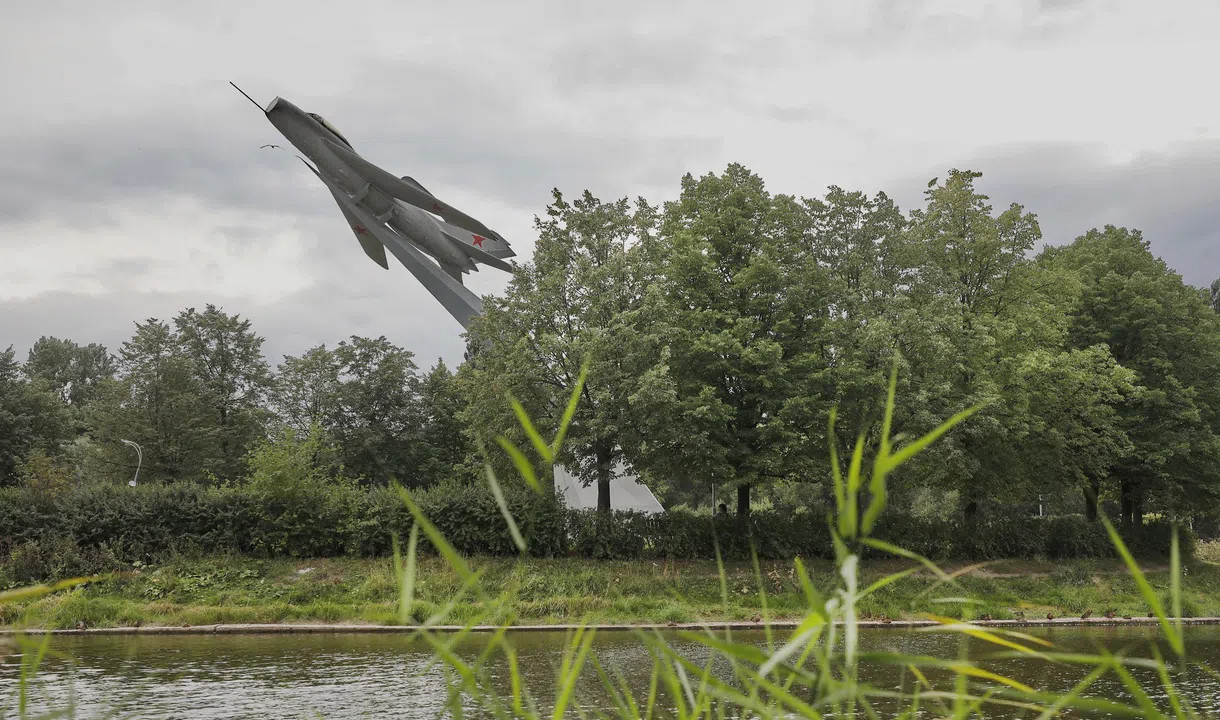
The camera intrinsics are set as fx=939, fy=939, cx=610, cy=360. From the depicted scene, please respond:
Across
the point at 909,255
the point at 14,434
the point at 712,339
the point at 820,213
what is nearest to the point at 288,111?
the point at 712,339

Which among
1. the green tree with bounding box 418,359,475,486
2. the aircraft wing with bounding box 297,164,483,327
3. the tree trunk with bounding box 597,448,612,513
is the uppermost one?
the aircraft wing with bounding box 297,164,483,327

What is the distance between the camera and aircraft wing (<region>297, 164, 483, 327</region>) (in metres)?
28.1

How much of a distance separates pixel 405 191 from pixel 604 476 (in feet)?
32.2

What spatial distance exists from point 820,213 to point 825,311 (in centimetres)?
308

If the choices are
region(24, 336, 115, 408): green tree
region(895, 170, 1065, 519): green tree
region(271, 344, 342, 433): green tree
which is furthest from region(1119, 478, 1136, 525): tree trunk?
region(24, 336, 115, 408): green tree

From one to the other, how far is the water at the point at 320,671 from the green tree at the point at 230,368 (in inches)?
921

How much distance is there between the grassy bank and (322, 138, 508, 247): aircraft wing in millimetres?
10306

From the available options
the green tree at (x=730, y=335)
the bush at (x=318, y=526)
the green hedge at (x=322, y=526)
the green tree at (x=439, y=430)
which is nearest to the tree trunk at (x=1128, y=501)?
the green hedge at (x=322, y=526)

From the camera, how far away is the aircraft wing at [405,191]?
2578cm

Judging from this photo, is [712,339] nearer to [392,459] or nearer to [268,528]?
[268,528]

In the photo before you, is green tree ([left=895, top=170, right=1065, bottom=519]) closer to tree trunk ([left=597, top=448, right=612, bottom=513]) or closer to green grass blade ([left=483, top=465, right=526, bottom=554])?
tree trunk ([left=597, top=448, right=612, bottom=513])

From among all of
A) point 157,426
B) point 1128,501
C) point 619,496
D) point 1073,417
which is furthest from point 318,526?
point 1128,501

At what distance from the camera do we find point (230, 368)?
4109cm

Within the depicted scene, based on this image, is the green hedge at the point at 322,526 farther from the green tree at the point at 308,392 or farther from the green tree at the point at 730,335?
the green tree at the point at 308,392
